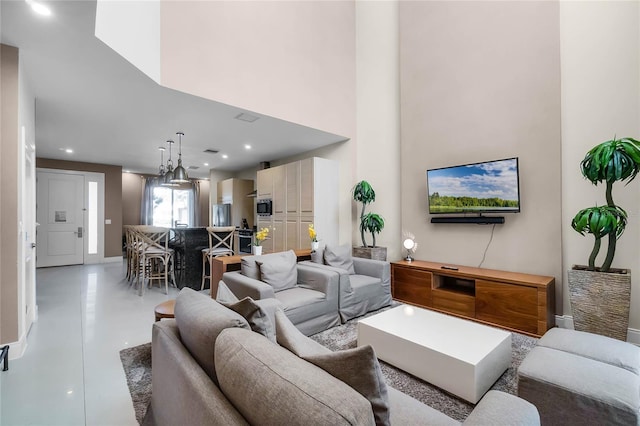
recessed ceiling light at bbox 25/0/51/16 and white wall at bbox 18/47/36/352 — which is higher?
recessed ceiling light at bbox 25/0/51/16

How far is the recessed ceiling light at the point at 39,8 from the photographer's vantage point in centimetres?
204

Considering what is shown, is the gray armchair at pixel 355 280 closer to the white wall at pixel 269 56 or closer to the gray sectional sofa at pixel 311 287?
the gray sectional sofa at pixel 311 287

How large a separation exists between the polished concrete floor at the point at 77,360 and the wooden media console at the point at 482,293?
10.5ft

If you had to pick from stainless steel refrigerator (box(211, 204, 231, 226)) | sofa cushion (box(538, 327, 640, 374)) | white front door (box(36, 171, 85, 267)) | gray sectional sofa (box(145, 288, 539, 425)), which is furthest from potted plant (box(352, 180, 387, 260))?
white front door (box(36, 171, 85, 267))

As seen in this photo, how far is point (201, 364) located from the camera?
1168 mm

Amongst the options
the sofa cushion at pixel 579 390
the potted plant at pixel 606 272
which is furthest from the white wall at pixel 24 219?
the potted plant at pixel 606 272

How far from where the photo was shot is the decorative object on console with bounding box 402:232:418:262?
4277 mm

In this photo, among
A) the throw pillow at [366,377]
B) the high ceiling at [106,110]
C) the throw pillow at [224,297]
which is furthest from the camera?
the high ceiling at [106,110]

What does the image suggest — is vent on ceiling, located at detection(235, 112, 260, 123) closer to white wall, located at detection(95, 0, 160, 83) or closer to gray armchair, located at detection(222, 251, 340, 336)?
white wall, located at detection(95, 0, 160, 83)

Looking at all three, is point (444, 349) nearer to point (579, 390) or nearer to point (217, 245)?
point (579, 390)

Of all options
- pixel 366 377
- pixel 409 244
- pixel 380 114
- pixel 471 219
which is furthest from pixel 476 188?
pixel 366 377

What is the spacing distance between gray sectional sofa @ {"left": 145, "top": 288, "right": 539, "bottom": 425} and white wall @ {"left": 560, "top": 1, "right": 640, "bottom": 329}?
Result: 299cm

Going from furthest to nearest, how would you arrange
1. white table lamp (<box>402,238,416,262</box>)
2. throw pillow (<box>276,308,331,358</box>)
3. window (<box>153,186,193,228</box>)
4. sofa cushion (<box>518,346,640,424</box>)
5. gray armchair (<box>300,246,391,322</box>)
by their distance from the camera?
window (<box>153,186,193,228</box>)
white table lamp (<box>402,238,416,262</box>)
gray armchair (<box>300,246,391,322</box>)
sofa cushion (<box>518,346,640,424</box>)
throw pillow (<box>276,308,331,358</box>)

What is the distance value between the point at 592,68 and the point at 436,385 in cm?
362
